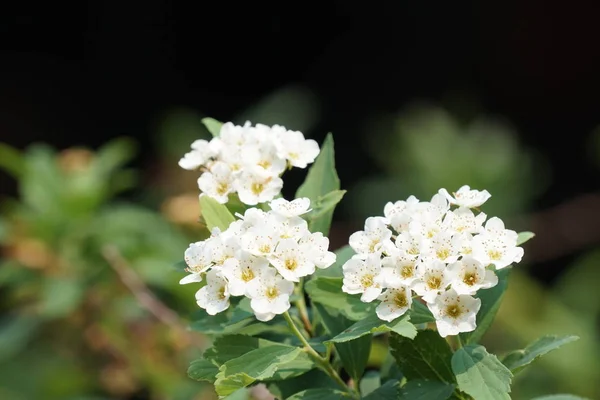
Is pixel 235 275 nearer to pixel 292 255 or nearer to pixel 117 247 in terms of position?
pixel 292 255

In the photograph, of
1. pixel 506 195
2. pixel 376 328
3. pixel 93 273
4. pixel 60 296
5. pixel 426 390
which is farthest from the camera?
pixel 506 195

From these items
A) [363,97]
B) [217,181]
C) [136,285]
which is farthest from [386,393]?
[363,97]

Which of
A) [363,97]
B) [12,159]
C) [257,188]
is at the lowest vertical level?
[257,188]

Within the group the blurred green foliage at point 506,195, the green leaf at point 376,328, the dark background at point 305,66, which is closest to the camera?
the green leaf at point 376,328

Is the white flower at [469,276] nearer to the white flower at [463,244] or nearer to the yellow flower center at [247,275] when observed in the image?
the white flower at [463,244]

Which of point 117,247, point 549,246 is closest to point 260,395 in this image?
point 117,247

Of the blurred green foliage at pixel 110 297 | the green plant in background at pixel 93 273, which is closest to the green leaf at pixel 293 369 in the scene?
the blurred green foliage at pixel 110 297

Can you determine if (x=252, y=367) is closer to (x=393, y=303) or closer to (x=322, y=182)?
(x=393, y=303)
